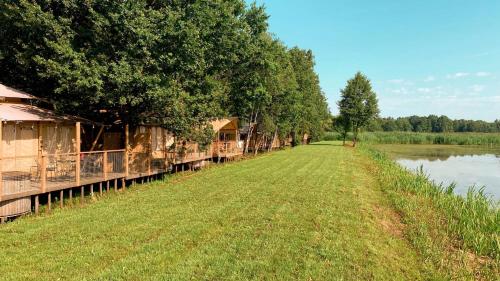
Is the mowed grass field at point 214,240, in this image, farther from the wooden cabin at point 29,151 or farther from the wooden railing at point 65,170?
the wooden railing at point 65,170

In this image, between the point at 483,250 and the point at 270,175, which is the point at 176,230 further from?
the point at 270,175

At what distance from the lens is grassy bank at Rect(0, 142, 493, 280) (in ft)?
20.7

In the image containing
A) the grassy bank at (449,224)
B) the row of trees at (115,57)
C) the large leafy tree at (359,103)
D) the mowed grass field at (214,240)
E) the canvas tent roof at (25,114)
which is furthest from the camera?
the large leafy tree at (359,103)

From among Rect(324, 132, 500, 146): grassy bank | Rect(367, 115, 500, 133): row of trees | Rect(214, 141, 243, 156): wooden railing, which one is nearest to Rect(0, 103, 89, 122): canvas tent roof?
Rect(214, 141, 243, 156): wooden railing

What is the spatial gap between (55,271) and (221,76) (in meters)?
24.7

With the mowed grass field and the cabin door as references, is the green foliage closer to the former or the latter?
the mowed grass field

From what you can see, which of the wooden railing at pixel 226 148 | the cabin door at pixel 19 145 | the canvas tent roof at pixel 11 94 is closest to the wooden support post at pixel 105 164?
the cabin door at pixel 19 145

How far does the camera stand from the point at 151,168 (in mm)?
17469

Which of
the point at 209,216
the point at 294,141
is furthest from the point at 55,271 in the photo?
the point at 294,141

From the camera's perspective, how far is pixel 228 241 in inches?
308

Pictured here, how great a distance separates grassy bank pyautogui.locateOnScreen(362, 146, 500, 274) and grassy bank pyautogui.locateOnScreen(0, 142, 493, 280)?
92mm

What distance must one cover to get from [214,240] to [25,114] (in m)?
9.23

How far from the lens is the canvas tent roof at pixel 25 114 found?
1187cm

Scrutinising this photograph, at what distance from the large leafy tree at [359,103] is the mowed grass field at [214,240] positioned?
138 ft
